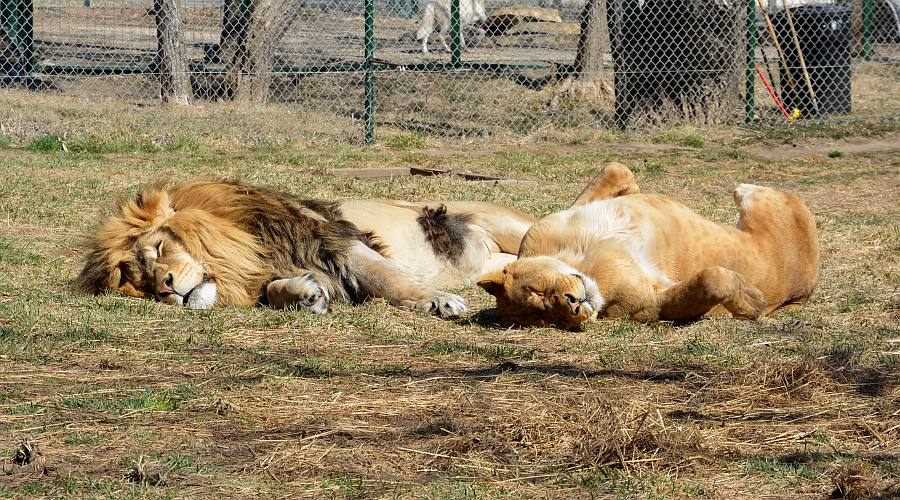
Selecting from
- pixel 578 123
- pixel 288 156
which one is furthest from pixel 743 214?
pixel 578 123

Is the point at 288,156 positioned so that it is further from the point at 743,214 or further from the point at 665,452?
the point at 665,452

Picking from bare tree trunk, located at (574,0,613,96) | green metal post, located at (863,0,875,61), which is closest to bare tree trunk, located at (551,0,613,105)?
bare tree trunk, located at (574,0,613,96)

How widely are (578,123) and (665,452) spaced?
10.8 metres

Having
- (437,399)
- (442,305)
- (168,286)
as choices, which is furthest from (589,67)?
(437,399)

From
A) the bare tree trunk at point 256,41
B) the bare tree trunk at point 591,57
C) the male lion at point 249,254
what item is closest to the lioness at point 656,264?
the male lion at point 249,254

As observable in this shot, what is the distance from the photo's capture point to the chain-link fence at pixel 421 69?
13.2 m

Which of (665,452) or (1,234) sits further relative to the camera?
(1,234)

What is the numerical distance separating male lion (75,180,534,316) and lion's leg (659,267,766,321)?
1064mm

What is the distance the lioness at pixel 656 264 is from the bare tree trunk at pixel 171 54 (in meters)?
9.21

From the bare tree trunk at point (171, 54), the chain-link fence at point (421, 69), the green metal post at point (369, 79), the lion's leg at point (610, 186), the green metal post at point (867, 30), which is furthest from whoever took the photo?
the green metal post at point (867, 30)

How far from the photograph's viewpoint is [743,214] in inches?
208

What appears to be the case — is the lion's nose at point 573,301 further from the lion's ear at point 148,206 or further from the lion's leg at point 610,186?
the lion's ear at point 148,206

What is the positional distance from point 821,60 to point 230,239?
11245mm

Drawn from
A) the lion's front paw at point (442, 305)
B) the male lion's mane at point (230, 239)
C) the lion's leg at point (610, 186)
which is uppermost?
the lion's leg at point (610, 186)
